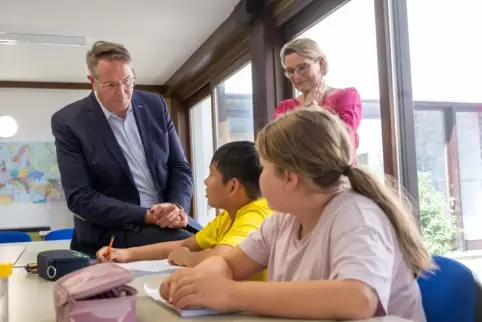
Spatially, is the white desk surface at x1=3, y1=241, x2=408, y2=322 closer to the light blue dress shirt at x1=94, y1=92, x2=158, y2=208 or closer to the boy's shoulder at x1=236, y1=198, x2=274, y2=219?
the boy's shoulder at x1=236, y1=198, x2=274, y2=219

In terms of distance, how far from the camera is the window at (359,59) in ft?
8.71

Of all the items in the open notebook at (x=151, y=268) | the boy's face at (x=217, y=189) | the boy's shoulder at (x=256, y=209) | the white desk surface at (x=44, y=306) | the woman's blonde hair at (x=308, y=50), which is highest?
the woman's blonde hair at (x=308, y=50)

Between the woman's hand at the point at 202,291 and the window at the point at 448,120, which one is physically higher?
the window at the point at 448,120

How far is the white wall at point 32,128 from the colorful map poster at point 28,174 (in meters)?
0.06

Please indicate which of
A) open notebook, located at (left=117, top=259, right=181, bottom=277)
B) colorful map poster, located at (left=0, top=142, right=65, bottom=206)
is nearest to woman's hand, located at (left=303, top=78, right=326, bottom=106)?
open notebook, located at (left=117, top=259, right=181, bottom=277)

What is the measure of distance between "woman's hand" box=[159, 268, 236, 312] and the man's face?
1195 mm

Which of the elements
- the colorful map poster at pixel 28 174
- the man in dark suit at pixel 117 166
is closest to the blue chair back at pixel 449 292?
the man in dark suit at pixel 117 166

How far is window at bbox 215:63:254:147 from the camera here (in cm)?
454

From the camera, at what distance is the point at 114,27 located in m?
4.29

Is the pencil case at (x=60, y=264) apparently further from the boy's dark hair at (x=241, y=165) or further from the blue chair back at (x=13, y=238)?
the blue chair back at (x=13, y=238)

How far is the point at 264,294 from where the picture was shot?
88 cm

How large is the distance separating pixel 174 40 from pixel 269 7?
4.79 feet

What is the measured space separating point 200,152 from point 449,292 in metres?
5.19

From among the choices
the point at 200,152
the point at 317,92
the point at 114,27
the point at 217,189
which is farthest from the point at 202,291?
the point at 200,152
